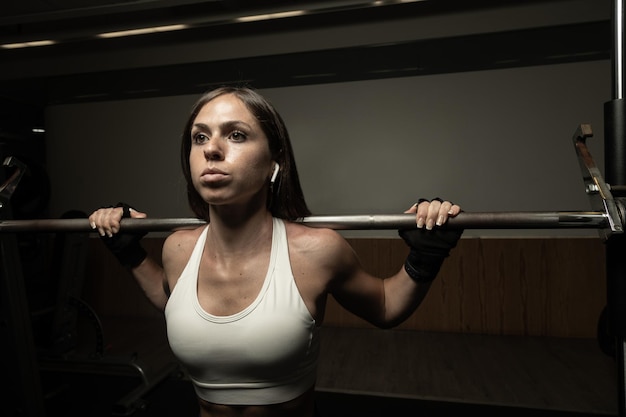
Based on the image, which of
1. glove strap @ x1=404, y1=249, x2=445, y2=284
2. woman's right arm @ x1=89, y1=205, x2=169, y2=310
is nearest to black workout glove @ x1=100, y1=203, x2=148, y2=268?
woman's right arm @ x1=89, y1=205, x2=169, y2=310

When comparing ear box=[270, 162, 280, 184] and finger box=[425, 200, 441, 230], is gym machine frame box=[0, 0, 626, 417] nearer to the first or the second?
finger box=[425, 200, 441, 230]

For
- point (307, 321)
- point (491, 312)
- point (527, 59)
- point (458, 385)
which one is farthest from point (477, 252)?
point (307, 321)

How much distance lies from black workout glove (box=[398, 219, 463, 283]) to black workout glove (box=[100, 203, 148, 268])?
2.61 ft

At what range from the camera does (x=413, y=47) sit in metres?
3.24

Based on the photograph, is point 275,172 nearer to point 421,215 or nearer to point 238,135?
point 238,135

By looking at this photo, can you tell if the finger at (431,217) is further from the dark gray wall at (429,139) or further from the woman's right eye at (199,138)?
the dark gray wall at (429,139)

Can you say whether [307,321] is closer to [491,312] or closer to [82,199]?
[491,312]

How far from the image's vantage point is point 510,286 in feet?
10.7

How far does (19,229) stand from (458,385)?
8.04ft

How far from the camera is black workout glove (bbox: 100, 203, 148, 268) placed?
1.22 meters

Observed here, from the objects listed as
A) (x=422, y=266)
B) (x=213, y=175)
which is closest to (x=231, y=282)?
(x=213, y=175)

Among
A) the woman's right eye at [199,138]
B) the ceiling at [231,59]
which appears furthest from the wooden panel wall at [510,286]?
the woman's right eye at [199,138]

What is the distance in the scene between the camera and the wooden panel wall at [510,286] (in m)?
3.15

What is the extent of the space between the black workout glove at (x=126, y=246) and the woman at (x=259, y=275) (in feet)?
0.69
